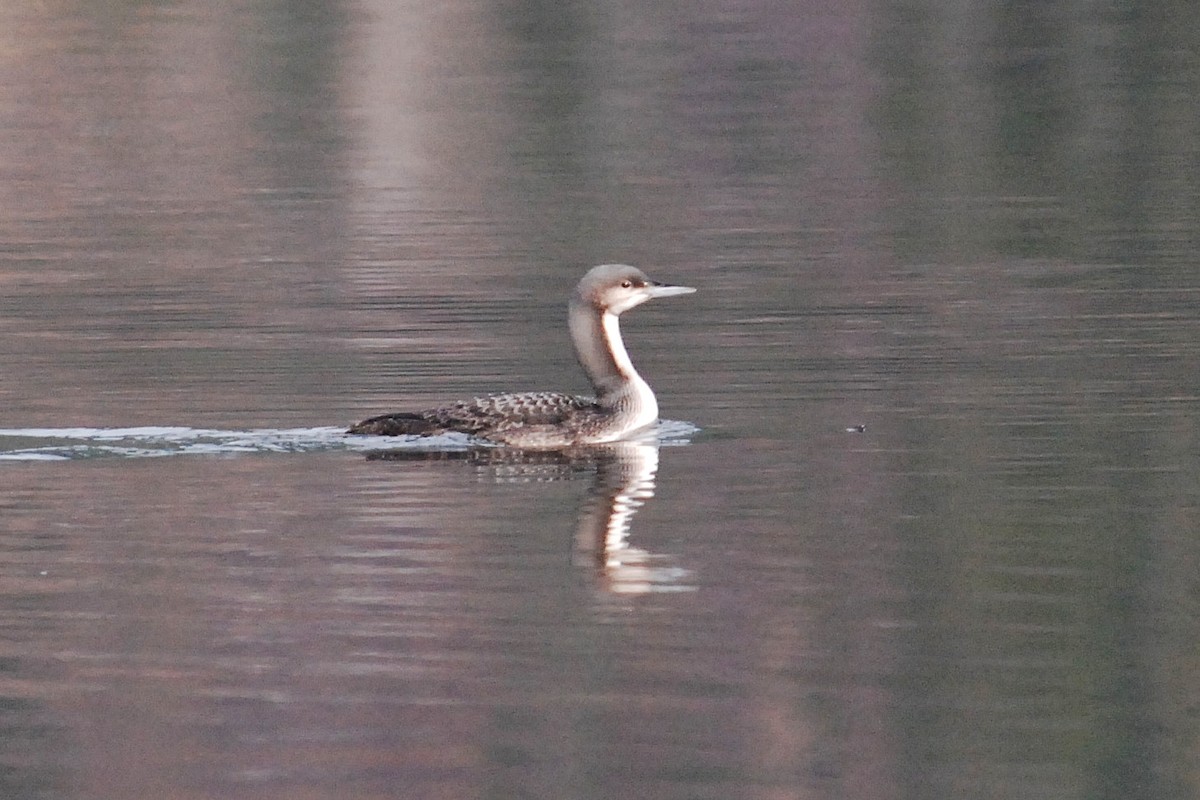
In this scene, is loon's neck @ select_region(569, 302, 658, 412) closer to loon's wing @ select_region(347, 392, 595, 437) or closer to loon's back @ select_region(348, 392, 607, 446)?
loon's back @ select_region(348, 392, 607, 446)

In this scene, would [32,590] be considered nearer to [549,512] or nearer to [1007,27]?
[549,512]

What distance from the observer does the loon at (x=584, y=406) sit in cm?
1287

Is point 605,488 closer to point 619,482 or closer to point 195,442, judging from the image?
point 619,482

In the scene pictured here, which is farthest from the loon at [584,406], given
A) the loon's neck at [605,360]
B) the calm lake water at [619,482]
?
the calm lake water at [619,482]

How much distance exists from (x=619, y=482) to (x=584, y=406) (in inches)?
53.9

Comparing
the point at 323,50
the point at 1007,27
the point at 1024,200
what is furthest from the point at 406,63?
the point at 1024,200

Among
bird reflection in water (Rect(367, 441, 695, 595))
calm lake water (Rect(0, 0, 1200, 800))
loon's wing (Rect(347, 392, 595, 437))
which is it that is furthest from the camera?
loon's wing (Rect(347, 392, 595, 437))

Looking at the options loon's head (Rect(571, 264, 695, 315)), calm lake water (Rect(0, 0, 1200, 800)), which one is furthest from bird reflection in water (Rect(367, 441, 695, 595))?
loon's head (Rect(571, 264, 695, 315))

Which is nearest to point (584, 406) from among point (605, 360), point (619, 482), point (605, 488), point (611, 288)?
point (605, 360)

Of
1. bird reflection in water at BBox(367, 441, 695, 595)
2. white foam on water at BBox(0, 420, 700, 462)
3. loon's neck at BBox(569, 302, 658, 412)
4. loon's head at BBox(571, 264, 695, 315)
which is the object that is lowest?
bird reflection in water at BBox(367, 441, 695, 595)

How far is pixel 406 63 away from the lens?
4262cm

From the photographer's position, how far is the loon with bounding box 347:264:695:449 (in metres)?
12.9

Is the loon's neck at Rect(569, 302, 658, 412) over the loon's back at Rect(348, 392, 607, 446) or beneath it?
over

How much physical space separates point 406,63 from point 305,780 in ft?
118
